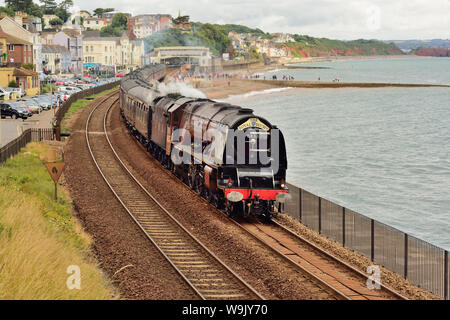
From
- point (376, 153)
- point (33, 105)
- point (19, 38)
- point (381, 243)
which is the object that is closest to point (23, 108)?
point (33, 105)

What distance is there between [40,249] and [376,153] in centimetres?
5840

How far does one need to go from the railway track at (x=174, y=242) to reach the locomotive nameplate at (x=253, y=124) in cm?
478

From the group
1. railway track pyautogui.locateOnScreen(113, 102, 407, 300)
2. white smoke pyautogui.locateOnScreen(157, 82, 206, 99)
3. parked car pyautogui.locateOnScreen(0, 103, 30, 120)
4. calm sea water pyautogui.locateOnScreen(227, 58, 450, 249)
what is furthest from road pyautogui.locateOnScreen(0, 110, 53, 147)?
railway track pyautogui.locateOnScreen(113, 102, 407, 300)

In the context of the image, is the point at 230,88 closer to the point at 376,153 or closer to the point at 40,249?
the point at 376,153

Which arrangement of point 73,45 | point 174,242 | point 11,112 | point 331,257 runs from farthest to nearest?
point 73,45
point 11,112
point 174,242
point 331,257

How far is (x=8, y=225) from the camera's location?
17469mm

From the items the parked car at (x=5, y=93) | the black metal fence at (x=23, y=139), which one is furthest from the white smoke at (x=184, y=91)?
the parked car at (x=5, y=93)

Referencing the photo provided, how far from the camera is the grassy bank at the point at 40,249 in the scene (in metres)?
13.6

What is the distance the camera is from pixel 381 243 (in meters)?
22.1

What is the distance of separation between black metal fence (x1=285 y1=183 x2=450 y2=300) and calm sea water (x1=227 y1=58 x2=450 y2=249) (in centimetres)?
1187

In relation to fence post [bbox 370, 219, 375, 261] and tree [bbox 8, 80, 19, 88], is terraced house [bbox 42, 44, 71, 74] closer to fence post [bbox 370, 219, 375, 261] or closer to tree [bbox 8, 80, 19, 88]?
tree [bbox 8, 80, 19, 88]

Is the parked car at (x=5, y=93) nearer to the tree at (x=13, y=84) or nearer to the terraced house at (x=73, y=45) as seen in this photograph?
the tree at (x=13, y=84)

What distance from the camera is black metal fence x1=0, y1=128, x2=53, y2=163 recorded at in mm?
35156
